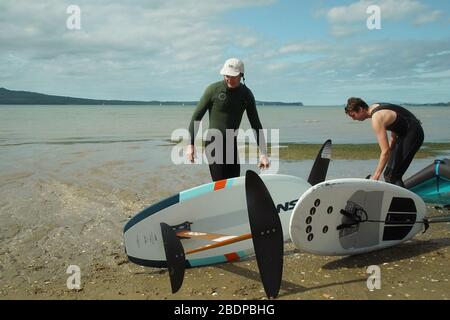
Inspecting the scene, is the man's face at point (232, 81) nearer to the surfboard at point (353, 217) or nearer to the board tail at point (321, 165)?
the surfboard at point (353, 217)

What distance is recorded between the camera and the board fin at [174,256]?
407cm

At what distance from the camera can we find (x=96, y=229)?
6.30 m

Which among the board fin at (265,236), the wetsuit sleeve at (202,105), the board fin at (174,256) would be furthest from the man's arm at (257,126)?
the board fin at (174,256)

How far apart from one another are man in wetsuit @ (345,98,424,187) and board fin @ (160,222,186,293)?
276 centimetres

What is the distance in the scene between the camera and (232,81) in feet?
16.0

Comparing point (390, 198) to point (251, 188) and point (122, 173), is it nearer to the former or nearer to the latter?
point (251, 188)

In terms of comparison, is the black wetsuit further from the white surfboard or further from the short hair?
the white surfboard

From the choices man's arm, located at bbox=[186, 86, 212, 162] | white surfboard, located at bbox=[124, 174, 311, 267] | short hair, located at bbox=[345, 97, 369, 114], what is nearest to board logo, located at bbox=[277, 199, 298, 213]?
white surfboard, located at bbox=[124, 174, 311, 267]

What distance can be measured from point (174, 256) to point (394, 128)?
3.38m

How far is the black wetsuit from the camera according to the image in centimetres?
561

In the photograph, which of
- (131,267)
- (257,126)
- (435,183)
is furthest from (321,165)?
(131,267)

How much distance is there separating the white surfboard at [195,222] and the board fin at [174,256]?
0.27m

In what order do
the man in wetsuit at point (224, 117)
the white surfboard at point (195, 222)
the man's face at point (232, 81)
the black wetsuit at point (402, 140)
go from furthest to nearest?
the black wetsuit at point (402, 140) < the man in wetsuit at point (224, 117) < the man's face at point (232, 81) < the white surfboard at point (195, 222)
